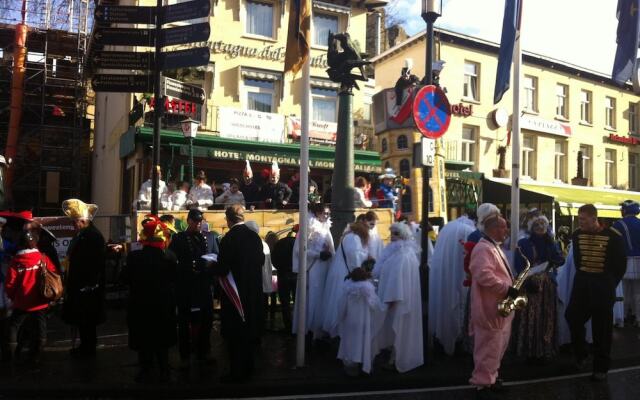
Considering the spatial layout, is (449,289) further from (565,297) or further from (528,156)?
(528,156)

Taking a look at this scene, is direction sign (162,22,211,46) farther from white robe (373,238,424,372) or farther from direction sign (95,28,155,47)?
white robe (373,238,424,372)

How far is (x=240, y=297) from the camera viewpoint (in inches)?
238

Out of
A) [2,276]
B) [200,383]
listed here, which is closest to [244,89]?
[2,276]

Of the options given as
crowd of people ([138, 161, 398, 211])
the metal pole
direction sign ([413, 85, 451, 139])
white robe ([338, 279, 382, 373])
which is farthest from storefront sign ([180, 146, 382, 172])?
white robe ([338, 279, 382, 373])

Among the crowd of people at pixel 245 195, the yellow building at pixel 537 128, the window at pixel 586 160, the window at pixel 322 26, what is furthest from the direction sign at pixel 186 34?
the window at pixel 586 160

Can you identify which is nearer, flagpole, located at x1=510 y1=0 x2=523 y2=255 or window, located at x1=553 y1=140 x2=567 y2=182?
flagpole, located at x1=510 y1=0 x2=523 y2=255

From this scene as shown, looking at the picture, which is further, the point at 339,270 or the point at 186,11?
the point at 186,11

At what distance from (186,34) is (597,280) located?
254 inches

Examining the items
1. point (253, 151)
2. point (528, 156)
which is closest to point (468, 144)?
point (528, 156)

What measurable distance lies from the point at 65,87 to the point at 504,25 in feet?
76.3

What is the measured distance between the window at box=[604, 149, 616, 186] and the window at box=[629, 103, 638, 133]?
2263mm

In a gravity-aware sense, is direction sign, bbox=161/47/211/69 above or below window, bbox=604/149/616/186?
below

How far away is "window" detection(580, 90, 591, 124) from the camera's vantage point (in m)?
27.8

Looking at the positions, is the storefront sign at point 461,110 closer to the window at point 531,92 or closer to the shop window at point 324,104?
the window at point 531,92
